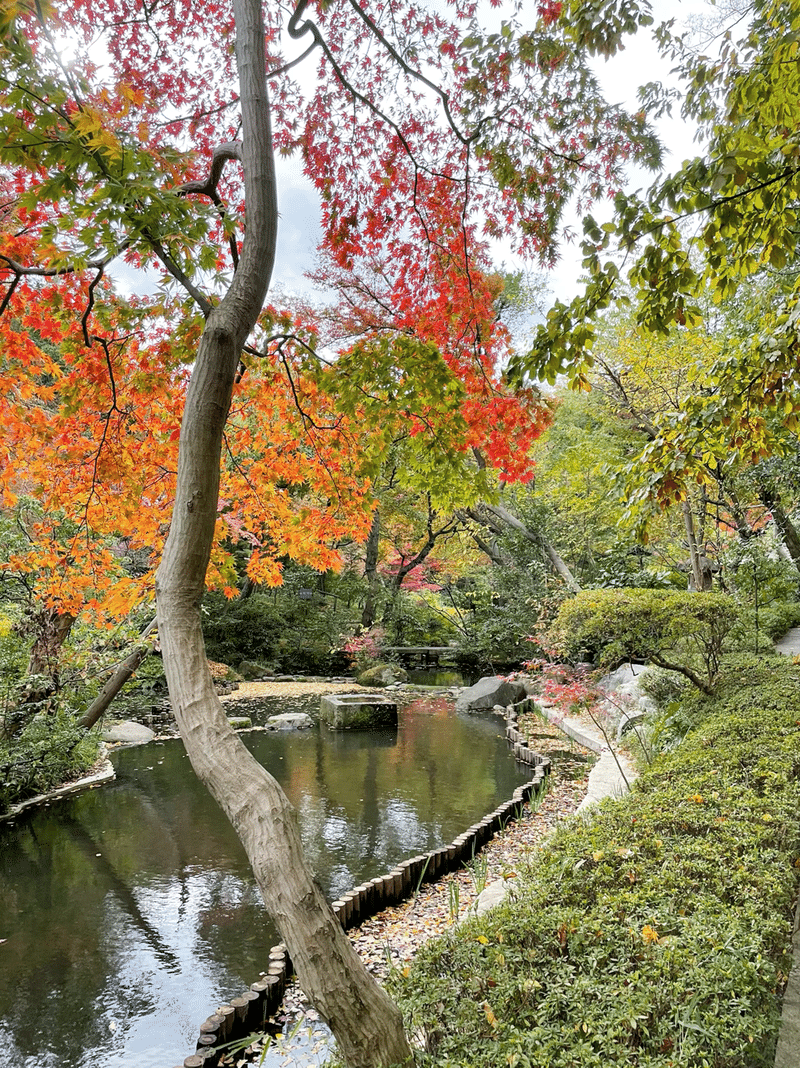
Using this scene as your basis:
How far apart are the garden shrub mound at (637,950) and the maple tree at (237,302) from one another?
0.48 meters

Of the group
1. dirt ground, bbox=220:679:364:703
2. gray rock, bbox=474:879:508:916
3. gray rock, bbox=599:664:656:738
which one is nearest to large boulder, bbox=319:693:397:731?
dirt ground, bbox=220:679:364:703

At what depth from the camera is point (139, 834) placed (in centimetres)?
654

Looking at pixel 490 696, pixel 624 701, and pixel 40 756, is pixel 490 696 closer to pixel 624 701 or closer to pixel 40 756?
pixel 624 701

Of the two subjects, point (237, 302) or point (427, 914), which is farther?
point (427, 914)

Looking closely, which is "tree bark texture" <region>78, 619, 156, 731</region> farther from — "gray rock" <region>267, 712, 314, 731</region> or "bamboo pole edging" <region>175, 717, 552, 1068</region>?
"bamboo pole edging" <region>175, 717, 552, 1068</region>

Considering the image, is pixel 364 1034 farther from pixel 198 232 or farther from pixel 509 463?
pixel 509 463

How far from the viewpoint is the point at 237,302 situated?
99.0 inches

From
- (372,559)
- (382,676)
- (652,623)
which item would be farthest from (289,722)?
(372,559)

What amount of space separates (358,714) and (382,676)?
17.5 feet

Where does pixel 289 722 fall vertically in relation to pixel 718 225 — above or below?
below

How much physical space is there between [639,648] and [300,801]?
438 cm

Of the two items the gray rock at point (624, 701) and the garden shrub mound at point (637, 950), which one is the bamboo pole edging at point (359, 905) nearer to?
the garden shrub mound at point (637, 950)

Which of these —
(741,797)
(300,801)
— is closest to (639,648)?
(741,797)

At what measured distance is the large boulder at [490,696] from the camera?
43.7 feet
